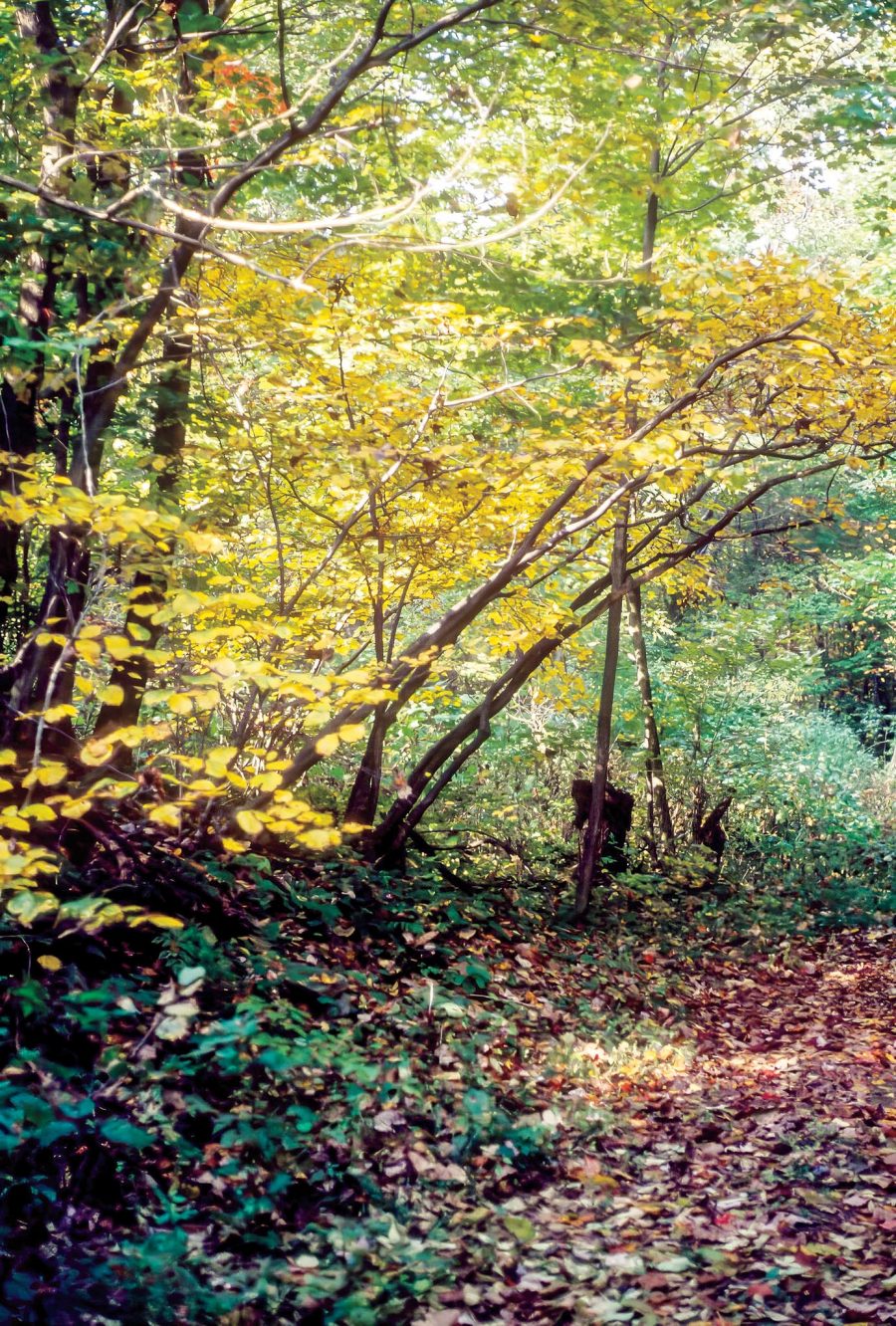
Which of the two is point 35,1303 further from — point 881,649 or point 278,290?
point 881,649

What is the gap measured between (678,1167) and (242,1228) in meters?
1.96

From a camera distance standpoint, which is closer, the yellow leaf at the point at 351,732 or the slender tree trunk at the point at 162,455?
the yellow leaf at the point at 351,732

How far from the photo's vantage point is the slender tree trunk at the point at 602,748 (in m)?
7.82

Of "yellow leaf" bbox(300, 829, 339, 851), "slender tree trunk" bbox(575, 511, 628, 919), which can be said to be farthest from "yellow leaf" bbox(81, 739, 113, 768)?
"slender tree trunk" bbox(575, 511, 628, 919)

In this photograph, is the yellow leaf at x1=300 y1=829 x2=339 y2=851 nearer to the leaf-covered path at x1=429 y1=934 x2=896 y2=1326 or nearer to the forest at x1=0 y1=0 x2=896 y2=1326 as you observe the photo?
the forest at x1=0 y1=0 x2=896 y2=1326

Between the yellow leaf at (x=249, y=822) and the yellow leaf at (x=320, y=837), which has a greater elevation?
the yellow leaf at (x=249, y=822)

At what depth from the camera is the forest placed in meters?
3.09

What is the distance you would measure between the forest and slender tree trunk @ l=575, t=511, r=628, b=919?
0.13 ft

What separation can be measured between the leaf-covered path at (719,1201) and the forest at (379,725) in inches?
0.9

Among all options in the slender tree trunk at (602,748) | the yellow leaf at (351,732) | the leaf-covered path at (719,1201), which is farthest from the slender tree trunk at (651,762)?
the yellow leaf at (351,732)

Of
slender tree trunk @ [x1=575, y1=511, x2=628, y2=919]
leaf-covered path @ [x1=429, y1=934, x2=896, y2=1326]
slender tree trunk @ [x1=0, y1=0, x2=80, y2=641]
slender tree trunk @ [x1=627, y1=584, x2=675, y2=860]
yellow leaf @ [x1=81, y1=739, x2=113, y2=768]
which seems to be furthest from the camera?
slender tree trunk @ [x1=627, y1=584, x2=675, y2=860]

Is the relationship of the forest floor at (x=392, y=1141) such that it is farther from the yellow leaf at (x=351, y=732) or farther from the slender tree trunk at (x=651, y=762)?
the slender tree trunk at (x=651, y=762)

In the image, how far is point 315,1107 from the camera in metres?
3.85

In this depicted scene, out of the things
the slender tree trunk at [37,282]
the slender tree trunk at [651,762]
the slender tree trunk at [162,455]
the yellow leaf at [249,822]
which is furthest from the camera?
the slender tree trunk at [651,762]
